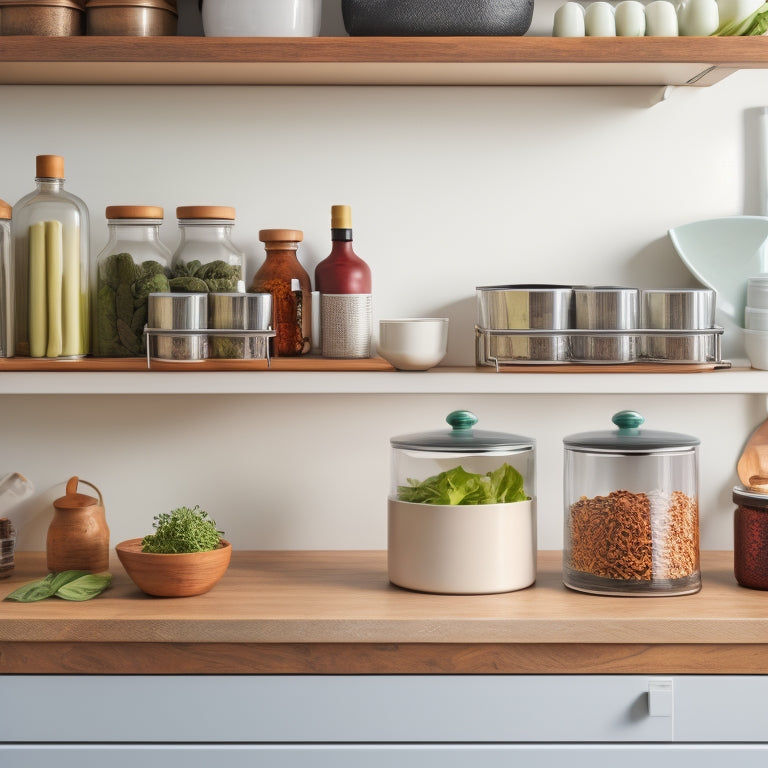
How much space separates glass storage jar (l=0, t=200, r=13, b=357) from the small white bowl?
4.43ft

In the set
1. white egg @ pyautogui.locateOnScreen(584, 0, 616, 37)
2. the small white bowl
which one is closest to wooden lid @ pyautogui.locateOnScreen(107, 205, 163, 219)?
white egg @ pyautogui.locateOnScreen(584, 0, 616, 37)

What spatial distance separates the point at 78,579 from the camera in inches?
63.4

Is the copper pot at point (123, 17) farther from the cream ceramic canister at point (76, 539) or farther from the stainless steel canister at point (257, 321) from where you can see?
the cream ceramic canister at point (76, 539)

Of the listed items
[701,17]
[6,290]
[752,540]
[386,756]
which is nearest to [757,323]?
[752,540]

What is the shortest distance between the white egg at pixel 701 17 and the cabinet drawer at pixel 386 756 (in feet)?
3.86

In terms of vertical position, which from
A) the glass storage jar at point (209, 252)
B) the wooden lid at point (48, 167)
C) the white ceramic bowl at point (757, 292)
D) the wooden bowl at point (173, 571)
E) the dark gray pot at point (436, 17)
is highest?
the dark gray pot at point (436, 17)

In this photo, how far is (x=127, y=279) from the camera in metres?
1.75

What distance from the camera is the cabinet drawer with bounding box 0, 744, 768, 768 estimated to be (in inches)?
56.5

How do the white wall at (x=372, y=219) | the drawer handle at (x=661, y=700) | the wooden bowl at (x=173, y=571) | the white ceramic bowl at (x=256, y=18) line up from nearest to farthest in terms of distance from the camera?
the drawer handle at (x=661, y=700), the wooden bowl at (x=173, y=571), the white ceramic bowl at (x=256, y=18), the white wall at (x=372, y=219)

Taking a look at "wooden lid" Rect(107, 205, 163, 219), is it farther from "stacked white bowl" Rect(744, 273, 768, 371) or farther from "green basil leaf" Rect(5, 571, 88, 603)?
"stacked white bowl" Rect(744, 273, 768, 371)

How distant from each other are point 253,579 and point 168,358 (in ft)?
1.37

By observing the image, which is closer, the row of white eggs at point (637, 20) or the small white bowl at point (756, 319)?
the row of white eggs at point (637, 20)

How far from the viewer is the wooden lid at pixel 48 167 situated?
1.74 m

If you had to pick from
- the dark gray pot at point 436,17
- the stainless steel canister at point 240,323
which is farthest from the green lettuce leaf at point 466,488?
the dark gray pot at point 436,17
